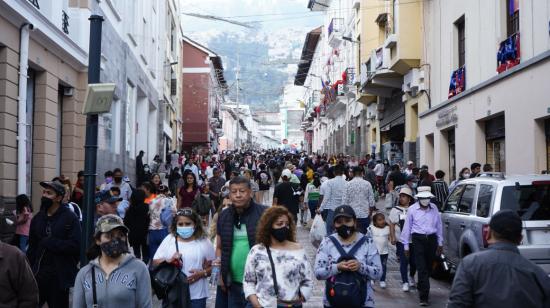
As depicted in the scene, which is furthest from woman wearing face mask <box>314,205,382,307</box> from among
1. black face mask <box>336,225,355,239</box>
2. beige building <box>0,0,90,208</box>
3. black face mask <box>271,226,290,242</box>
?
beige building <box>0,0,90,208</box>

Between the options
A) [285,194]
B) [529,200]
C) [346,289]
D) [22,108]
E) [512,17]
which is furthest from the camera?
[512,17]

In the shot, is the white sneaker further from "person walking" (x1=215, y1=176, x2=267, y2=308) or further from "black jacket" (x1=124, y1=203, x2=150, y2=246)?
"person walking" (x1=215, y1=176, x2=267, y2=308)

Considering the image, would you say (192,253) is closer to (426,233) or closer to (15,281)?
(15,281)

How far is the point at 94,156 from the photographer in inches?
274

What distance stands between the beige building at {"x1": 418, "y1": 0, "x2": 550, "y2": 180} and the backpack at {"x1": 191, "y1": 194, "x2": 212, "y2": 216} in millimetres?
6963

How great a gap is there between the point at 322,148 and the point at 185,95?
14958 millimetres

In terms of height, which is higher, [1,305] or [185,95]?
[185,95]

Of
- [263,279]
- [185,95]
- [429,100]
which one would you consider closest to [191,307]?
[263,279]

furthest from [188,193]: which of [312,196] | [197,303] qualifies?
[197,303]

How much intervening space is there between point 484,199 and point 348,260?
13.6ft

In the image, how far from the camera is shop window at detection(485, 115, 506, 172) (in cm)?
1689

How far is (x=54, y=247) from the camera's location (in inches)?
267

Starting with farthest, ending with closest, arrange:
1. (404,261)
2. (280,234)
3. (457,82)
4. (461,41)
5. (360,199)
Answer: (461,41)
(457,82)
(360,199)
(404,261)
(280,234)

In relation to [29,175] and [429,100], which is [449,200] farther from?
[429,100]
